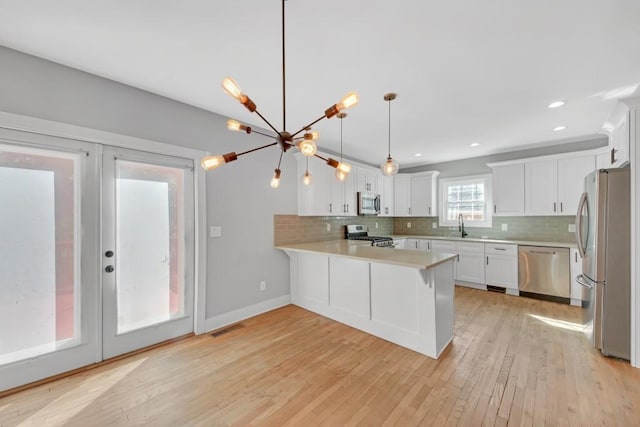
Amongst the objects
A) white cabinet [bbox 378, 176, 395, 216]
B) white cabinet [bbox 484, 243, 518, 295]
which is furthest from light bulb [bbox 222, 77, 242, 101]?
white cabinet [bbox 484, 243, 518, 295]

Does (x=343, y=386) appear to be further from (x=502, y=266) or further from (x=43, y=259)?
(x=502, y=266)

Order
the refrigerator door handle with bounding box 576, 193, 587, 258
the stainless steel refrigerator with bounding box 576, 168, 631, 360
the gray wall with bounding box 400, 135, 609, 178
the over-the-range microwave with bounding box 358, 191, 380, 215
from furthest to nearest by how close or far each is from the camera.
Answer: the over-the-range microwave with bounding box 358, 191, 380, 215
the gray wall with bounding box 400, 135, 609, 178
the refrigerator door handle with bounding box 576, 193, 587, 258
the stainless steel refrigerator with bounding box 576, 168, 631, 360

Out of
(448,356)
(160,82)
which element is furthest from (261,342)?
(160,82)

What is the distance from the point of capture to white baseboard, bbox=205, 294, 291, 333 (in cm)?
296

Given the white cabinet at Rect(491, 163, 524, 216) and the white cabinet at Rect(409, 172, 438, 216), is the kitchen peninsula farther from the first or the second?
the white cabinet at Rect(409, 172, 438, 216)

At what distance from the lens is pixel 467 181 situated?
16.9 ft

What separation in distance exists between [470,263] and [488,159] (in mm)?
2048

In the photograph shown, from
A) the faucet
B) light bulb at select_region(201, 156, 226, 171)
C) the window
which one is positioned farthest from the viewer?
the faucet

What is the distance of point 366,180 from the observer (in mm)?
4984

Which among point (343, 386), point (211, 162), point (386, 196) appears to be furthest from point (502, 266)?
point (211, 162)

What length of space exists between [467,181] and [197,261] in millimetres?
5105

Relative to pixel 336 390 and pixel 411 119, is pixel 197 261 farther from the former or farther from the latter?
pixel 411 119

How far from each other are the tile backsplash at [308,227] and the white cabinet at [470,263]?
1786mm

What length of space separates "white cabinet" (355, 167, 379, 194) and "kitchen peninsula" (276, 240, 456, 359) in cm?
194
